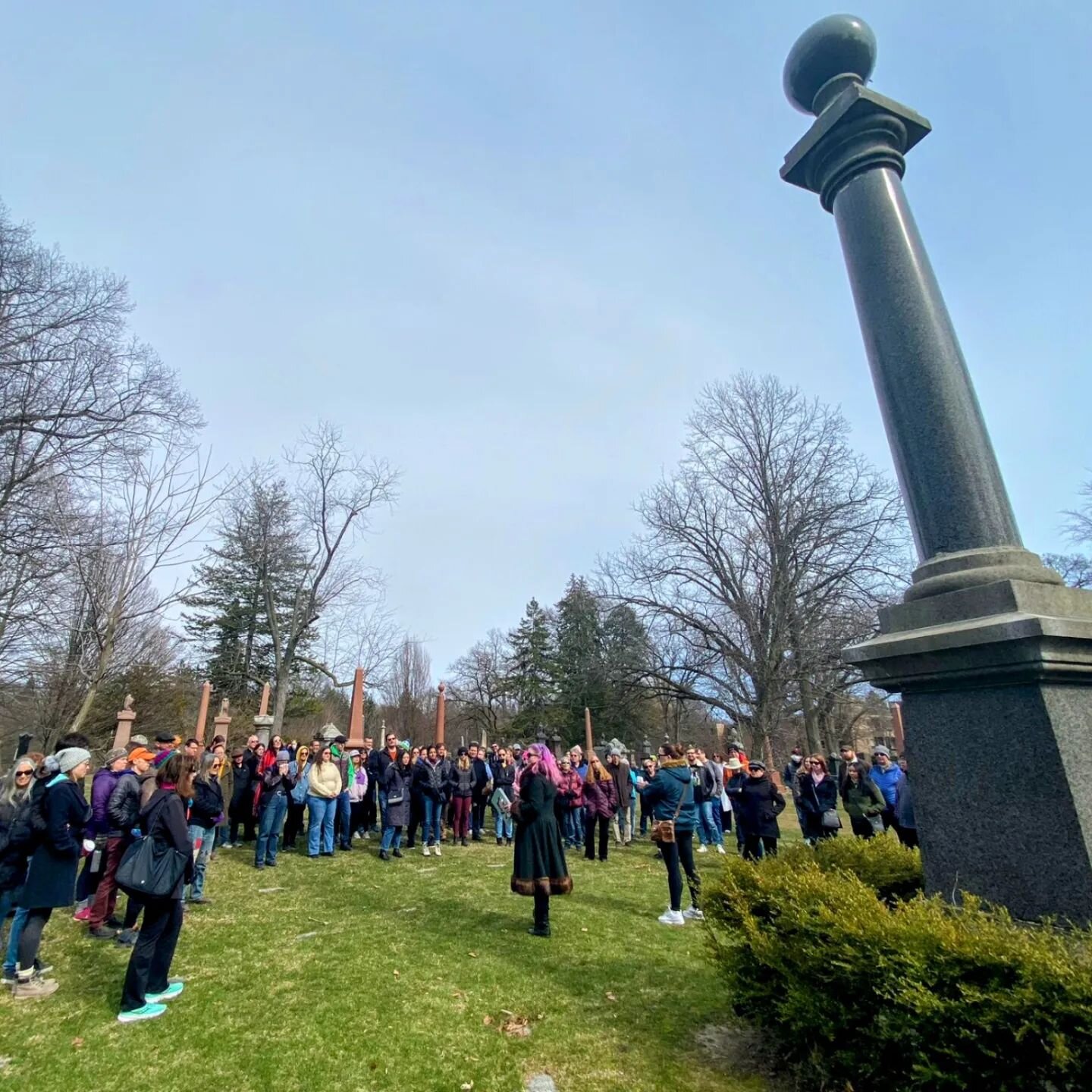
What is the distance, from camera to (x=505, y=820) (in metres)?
14.0

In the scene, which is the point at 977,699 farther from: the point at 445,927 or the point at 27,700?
the point at 27,700

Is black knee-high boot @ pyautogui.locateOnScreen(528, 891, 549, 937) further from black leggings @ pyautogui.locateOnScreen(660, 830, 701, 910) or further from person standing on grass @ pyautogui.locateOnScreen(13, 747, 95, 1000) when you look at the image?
person standing on grass @ pyautogui.locateOnScreen(13, 747, 95, 1000)

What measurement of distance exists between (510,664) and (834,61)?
4879 centimetres

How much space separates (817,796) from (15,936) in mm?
10625

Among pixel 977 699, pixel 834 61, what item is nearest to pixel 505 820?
pixel 977 699

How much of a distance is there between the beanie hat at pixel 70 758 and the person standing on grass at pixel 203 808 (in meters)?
1.82

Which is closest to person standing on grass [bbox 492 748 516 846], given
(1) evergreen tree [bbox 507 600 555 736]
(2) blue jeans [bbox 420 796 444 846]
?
(2) blue jeans [bbox 420 796 444 846]

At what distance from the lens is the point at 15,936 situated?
5465mm

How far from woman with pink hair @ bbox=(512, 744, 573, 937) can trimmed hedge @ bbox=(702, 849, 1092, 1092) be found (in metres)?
3.02

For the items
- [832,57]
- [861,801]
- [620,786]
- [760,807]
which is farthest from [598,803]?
[832,57]

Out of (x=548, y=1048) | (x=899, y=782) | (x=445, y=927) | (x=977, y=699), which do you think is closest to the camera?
(x=977, y=699)

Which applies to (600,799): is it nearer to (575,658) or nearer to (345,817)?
(345,817)

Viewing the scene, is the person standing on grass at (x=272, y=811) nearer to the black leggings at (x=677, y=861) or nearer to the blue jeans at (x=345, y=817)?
the blue jeans at (x=345, y=817)

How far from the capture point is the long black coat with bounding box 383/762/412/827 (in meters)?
11.5
